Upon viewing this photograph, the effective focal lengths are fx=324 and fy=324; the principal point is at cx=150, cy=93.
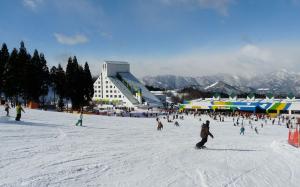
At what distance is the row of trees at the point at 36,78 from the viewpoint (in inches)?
1997

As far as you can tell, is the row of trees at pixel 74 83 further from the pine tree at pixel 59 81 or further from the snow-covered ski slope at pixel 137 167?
the snow-covered ski slope at pixel 137 167

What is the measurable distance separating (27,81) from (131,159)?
45840mm

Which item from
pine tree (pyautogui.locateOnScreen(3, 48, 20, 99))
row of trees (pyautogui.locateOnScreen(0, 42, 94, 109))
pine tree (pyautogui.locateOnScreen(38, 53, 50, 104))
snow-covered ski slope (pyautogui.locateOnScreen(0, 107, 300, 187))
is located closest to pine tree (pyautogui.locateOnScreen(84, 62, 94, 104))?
row of trees (pyautogui.locateOnScreen(0, 42, 94, 109))

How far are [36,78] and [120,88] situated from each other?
217ft

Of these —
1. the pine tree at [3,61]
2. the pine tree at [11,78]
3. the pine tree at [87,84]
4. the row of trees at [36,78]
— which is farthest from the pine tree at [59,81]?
the pine tree at [3,61]

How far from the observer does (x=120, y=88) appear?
118062 millimetres

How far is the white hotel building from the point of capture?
111625mm

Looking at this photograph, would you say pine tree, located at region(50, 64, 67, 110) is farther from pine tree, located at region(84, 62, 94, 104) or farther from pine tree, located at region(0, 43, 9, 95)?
pine tree, located at region(0, 43, 9, 95)

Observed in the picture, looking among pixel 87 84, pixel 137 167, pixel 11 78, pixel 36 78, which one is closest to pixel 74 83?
pixel 87 84

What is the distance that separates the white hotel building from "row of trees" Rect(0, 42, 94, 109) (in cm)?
4574

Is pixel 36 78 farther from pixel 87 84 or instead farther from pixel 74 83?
pixel 87 84

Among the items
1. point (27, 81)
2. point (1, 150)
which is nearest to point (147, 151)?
point (1, 150)

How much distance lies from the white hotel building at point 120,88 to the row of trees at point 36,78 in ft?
150

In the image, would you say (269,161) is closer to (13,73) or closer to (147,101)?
(13,73)
